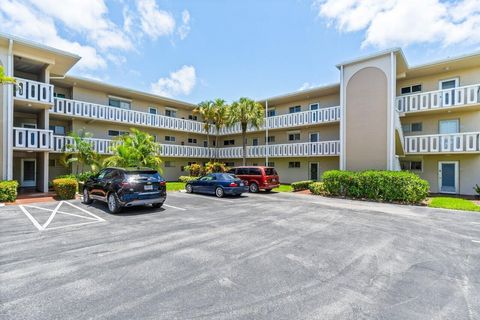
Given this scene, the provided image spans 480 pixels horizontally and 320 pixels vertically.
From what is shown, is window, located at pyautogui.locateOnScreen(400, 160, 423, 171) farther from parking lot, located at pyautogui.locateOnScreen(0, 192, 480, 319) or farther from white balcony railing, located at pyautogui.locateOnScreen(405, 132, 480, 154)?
parking lot, located at pyautogui.locateOnScreen(0, 192, 480, 319)

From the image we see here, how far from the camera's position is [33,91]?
14562 millimetres

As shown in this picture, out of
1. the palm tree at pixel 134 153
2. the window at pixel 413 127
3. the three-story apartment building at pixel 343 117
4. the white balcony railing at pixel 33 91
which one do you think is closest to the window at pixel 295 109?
the three-story apartment building at pixel 343 117

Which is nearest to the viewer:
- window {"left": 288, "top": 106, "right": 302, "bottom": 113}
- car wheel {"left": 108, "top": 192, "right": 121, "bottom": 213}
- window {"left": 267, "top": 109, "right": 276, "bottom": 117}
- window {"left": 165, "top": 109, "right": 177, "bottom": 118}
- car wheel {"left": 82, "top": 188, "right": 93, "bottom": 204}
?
car wheel {"left": 108, "top": 192, "right": 121, "bottom": 213}

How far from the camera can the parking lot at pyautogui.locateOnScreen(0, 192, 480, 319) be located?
3520mm

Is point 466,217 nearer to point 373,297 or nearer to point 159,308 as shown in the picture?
point 373,297

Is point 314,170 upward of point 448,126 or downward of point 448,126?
downward

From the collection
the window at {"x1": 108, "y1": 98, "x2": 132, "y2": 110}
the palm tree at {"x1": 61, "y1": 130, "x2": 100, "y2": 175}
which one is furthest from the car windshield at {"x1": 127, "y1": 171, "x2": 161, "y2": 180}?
the window at {"x1": 108, "y1": 98, "x2": 132, "y2": 110}

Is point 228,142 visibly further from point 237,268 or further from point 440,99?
point 237,268

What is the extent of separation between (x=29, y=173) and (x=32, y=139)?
611 cm

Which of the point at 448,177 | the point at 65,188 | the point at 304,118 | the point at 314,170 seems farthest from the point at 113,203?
the point at 448,177

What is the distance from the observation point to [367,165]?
1683 cm

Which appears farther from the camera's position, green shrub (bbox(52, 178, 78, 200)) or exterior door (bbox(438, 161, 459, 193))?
exterior door (bbox(438, 161, 459, 193))

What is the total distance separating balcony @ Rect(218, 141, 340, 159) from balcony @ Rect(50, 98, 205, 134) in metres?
4.19

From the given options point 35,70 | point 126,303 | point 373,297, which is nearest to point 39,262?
point 126,303
